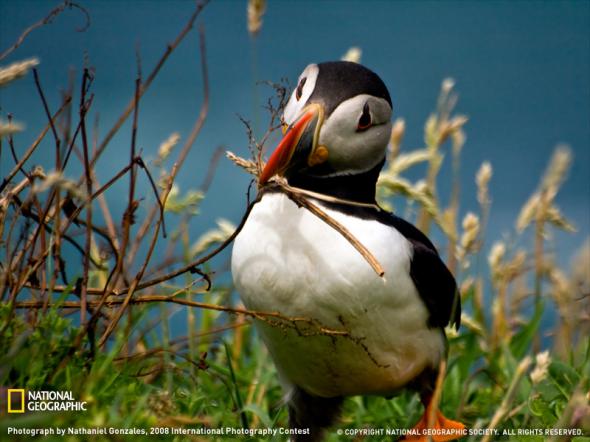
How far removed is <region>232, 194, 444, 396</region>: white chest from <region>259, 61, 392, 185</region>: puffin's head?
0.17 meters

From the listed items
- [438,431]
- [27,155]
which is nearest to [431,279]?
[438,431]

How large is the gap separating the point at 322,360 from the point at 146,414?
0.83 meters

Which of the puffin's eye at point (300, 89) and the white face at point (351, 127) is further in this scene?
the puffin's eye at point (300, 89)

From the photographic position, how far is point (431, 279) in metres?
2.53

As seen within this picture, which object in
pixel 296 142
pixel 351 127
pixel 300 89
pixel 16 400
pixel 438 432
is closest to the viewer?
pixel 16 400

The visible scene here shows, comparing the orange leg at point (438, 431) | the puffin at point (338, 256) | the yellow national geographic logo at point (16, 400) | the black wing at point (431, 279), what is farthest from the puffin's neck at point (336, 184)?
the yellow national geographic logo at point (16, 400)

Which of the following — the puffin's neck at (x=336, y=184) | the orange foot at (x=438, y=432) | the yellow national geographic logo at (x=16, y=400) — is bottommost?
the orange foot at (x=438, y=432)

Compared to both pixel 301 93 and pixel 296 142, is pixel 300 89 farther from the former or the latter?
pixel 296 142

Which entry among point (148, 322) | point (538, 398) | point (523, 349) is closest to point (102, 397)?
point (148, 322)

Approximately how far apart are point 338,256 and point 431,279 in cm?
41

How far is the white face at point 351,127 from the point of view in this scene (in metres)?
2.29

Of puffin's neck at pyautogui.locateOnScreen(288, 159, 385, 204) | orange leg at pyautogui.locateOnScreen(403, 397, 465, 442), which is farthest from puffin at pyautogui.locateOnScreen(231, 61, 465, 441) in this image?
orange leg at pyautogui.locateOnScreen(403, 397, 465, 442)

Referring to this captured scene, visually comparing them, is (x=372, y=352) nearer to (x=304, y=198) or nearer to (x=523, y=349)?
(x=304, y=198)

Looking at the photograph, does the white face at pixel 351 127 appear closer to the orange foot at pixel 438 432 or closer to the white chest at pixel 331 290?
the white chest at pixel 331 290
